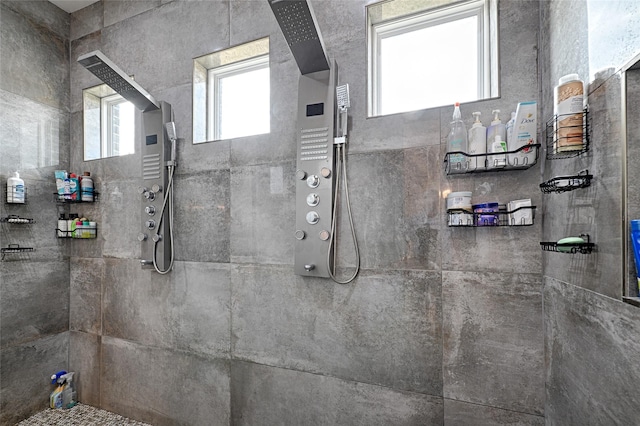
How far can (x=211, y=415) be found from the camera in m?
1.67

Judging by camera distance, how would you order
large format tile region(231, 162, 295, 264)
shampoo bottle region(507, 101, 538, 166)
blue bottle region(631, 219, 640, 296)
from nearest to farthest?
blue bottle region(631, 219, 640, 296)
shampoo bottle region(507, 101, 538, 166)
large format tile region(231, 162, 295, 264)

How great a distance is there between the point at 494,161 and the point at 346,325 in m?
0.93

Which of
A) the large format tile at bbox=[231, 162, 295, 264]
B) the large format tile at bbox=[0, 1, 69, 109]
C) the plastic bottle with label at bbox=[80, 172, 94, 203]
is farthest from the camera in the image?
the plastic bottle with label at bbox=[80, 172, 94, 203]

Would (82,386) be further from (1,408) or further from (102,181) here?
(102,181)

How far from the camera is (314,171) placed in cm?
143

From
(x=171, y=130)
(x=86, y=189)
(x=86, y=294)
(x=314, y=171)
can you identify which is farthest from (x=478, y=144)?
(x=86, y=294)

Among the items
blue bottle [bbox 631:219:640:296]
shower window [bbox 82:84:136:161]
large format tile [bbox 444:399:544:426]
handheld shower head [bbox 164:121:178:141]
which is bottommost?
large format tile [bbox 444:399:544:426]

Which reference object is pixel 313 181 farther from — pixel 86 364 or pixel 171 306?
pixel 86 364

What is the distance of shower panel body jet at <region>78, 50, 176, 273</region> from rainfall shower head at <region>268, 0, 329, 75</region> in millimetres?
928

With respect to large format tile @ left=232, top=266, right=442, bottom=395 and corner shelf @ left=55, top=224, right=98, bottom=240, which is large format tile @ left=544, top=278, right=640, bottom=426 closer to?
large format tile @ left=232, top=266, right=442, bottom=395

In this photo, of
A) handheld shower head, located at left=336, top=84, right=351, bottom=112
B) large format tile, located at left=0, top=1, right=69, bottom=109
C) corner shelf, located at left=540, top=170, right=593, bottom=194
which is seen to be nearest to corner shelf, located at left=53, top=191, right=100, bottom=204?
large format tile, located at left=0, top=1, right=69, bottom=109

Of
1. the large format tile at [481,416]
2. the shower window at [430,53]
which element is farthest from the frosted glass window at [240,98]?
the large format tile at [481,416]

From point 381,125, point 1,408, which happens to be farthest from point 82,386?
point 381,125

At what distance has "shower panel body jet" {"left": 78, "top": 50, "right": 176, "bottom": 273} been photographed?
5.78ft
